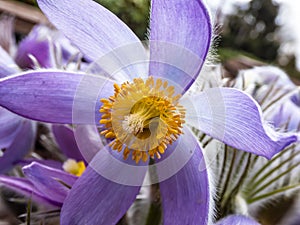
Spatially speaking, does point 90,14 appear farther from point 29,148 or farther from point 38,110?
point 29,148

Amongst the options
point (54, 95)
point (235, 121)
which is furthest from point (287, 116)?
point (54, 95)

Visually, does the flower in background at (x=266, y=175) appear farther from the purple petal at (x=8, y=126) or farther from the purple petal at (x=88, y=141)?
the purple petal at (x=8, y=126)

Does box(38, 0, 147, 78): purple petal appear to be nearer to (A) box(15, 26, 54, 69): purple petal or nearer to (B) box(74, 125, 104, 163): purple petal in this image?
(B) box(74, 125, 104, 163): purple petal

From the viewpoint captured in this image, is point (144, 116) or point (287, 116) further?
point (287, 116)

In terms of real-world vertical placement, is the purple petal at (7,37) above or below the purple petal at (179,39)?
below

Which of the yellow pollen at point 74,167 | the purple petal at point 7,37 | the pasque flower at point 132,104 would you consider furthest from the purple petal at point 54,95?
the purple petal at point 7,37

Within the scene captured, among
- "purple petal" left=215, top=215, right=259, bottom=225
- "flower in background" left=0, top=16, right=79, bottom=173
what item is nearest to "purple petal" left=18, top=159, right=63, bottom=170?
"flower in background" left=0, top=16, right=79, bottom=173

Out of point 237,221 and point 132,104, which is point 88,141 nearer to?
point 132,104
